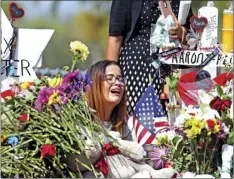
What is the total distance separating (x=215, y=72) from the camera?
11.0 feet

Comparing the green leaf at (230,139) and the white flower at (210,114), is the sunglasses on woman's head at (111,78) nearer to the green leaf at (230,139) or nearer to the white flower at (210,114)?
the white flower at (210,114)

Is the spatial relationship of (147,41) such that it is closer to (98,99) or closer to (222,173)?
(98,99)

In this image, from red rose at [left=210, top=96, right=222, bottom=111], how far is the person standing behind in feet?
2.29

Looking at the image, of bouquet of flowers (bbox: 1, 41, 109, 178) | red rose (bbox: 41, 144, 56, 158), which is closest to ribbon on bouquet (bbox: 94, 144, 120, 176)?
bouquet of flowers (bbox: 1, 41, 109, 178)

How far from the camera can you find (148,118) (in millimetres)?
3246

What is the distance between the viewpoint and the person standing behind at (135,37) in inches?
133

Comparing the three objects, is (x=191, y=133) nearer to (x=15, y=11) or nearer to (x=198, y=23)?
(x=198, y=23)

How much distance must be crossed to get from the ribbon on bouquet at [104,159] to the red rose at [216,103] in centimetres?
44

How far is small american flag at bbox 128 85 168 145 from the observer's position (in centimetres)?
311

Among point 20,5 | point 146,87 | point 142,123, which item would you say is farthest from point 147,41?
point 20,5

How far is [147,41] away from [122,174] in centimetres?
94

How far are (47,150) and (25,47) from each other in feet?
3.53

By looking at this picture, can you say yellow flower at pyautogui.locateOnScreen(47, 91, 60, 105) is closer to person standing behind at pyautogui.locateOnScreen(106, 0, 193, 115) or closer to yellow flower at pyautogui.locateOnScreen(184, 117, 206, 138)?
yellow flower at pyautogui.locateOnScreen(184, 117, 206, 138)

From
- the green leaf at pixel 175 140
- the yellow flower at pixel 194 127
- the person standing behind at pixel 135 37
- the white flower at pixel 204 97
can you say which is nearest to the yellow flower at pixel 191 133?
the yellow flower at pixel 194 127
